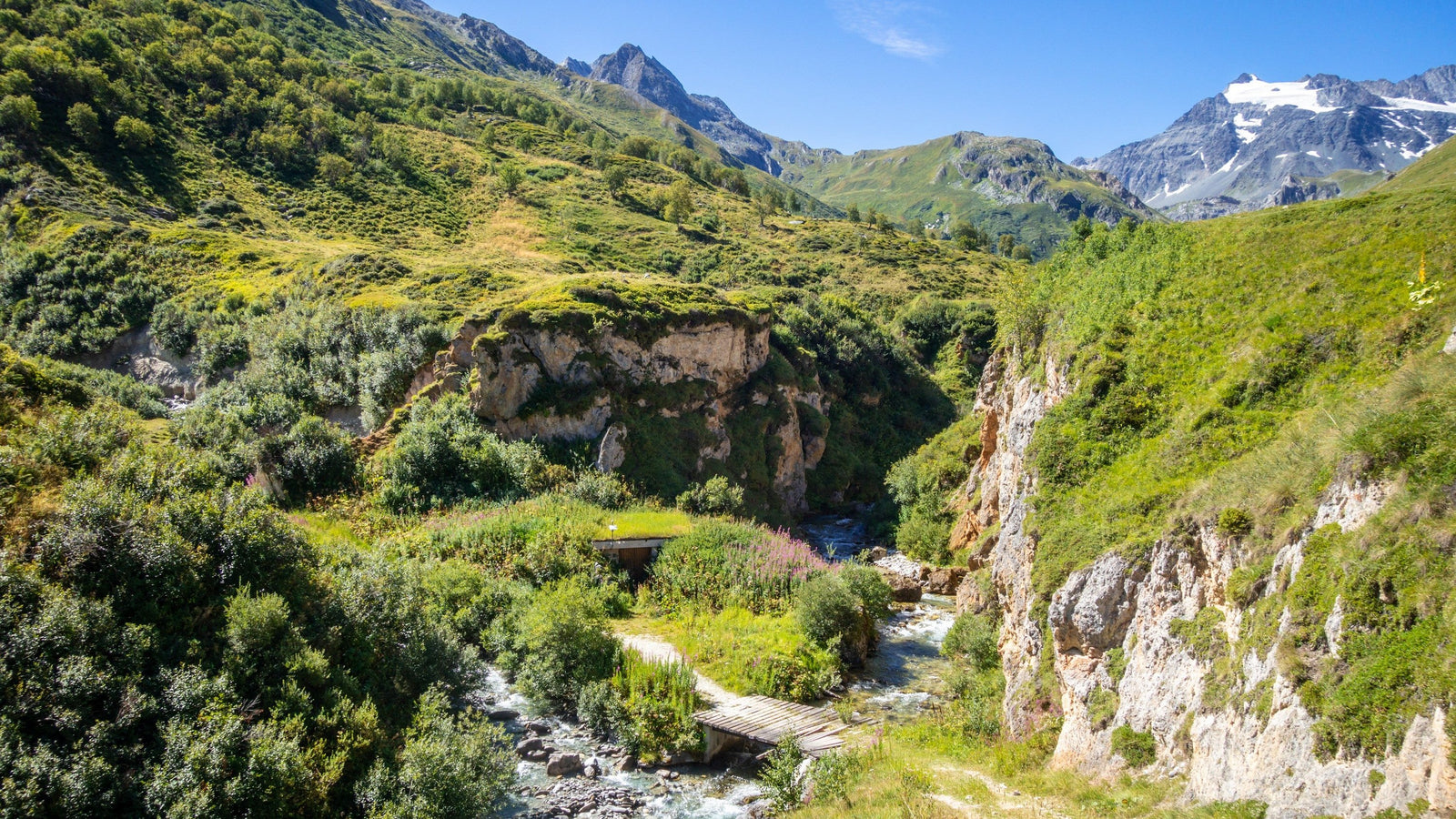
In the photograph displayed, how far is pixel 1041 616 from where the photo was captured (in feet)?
48.6

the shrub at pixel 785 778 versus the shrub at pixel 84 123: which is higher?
the shrub at pixel 84 123

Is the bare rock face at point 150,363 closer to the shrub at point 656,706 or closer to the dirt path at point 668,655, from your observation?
the dirt path at point 668,655

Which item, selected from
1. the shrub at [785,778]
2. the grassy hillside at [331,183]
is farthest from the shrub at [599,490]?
the grassy hillside at [331,183]

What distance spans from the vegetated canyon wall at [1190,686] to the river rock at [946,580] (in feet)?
36.5

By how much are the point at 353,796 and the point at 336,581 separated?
16.9 feet

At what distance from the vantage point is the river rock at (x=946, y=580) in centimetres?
2956

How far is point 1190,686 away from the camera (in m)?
10.5

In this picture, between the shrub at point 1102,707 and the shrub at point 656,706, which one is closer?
the shrub at point 1102,707

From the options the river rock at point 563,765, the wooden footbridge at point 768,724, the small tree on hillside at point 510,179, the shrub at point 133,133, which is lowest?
the river rock at point 563,765

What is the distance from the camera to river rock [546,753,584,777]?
573 inches

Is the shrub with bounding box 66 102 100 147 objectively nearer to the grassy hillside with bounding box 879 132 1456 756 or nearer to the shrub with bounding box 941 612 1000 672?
the grassy hillside with bounding box 879 132 1456 756

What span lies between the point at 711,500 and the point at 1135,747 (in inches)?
866

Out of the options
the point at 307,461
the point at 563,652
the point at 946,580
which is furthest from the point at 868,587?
the point at 307,461

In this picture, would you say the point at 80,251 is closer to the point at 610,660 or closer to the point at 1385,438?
the point at 610,660
